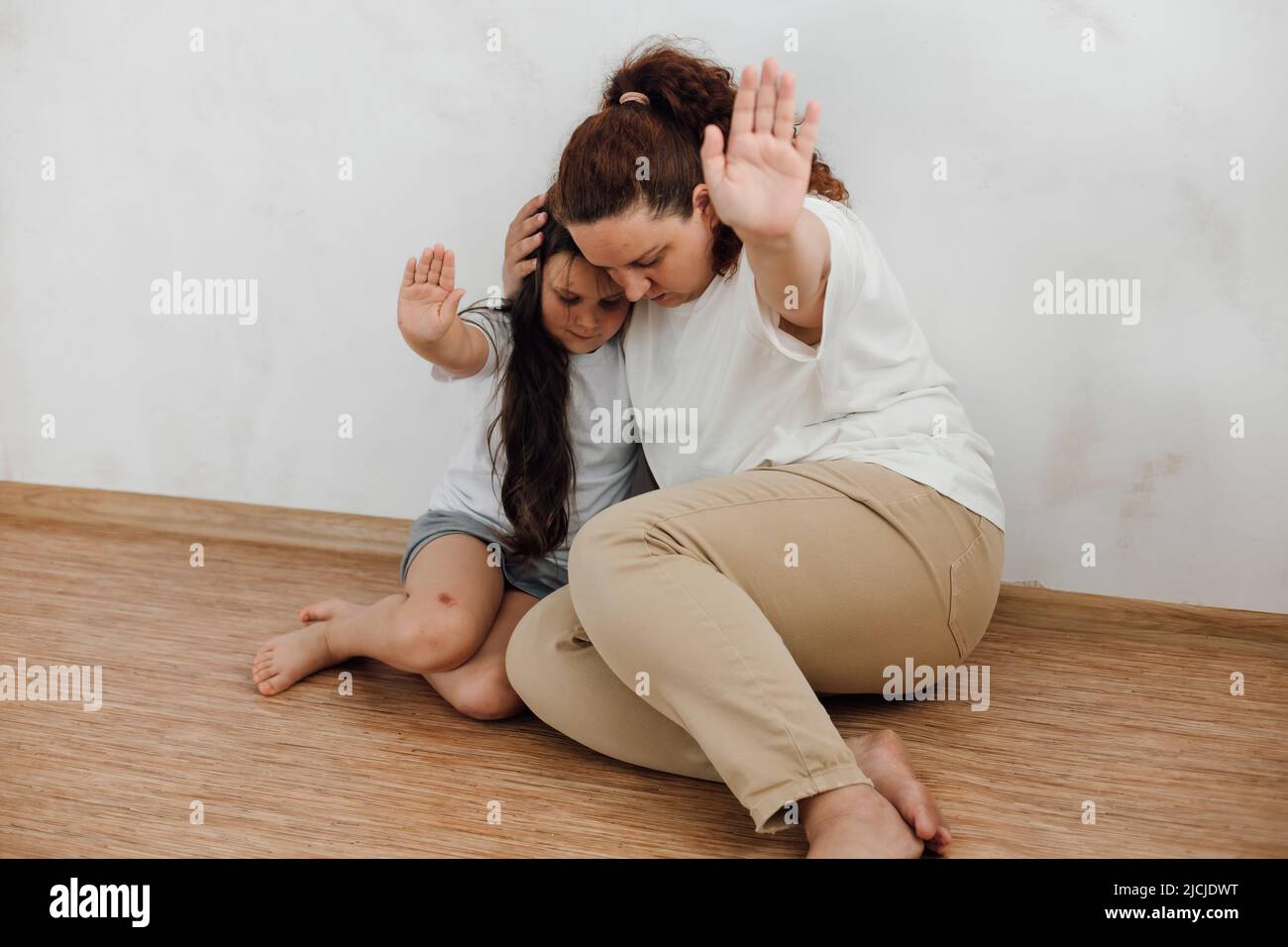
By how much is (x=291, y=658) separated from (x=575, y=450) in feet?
1.44

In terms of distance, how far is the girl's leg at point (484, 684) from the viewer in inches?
49.8

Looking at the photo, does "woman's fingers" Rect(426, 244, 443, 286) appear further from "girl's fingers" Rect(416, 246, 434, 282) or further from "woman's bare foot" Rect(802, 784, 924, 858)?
"woman's bare foot" Rect(802, 784, 924, 858)

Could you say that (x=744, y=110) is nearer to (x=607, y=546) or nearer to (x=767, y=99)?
(x=767, y=99)

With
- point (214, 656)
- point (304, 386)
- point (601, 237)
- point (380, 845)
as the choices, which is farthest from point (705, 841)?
point (304, 386)

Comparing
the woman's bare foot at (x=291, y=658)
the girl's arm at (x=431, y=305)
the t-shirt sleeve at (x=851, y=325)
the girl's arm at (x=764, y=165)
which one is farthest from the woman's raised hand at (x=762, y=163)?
the woman's bare foot at (x=291, y=658)

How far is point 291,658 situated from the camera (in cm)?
137

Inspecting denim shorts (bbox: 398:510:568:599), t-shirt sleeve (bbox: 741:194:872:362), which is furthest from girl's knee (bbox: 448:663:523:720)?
t-shirt sleeve (bbox: 741:194:872:362)

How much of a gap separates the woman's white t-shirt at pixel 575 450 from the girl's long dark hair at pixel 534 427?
0.02 metres

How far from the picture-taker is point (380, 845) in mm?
1022

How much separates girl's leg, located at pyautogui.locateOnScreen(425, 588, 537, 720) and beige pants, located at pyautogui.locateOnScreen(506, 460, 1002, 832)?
2.0 inches

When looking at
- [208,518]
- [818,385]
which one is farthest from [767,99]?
[208,518]

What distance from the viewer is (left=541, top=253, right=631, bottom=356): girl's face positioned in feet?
4.17
